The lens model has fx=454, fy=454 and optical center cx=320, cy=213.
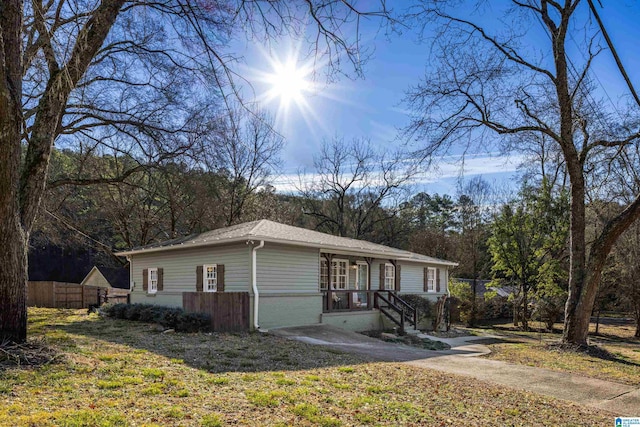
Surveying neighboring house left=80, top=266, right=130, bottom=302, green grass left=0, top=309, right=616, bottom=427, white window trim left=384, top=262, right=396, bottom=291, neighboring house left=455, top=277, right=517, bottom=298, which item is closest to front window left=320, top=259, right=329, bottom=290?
white window trim left=384, top=262, right=396, bottom=291

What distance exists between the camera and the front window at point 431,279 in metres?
24.1

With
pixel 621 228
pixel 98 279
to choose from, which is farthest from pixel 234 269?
pixel 98 279

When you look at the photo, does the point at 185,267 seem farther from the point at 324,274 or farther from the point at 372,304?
the point at 372,304

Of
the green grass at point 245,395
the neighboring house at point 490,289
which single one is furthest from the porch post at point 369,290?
the neighboring house at point 490,289

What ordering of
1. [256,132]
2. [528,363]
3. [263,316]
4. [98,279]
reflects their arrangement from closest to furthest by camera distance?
[528,363]
[263,316]
[256,132]
[98,279]

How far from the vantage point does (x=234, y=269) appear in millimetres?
14602

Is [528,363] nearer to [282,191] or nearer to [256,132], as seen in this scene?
[256,132]

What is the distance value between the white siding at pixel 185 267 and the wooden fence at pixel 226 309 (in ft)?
2.03

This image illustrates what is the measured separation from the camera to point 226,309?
13.5 metres

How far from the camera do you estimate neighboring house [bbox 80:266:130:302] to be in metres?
25.0

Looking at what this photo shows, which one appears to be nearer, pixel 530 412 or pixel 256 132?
pixel 530 412

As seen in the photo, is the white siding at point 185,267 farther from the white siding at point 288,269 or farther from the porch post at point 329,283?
the porch post at point 329,283

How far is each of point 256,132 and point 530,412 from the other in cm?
2354

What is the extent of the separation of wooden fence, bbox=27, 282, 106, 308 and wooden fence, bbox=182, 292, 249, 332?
44.1 ft
